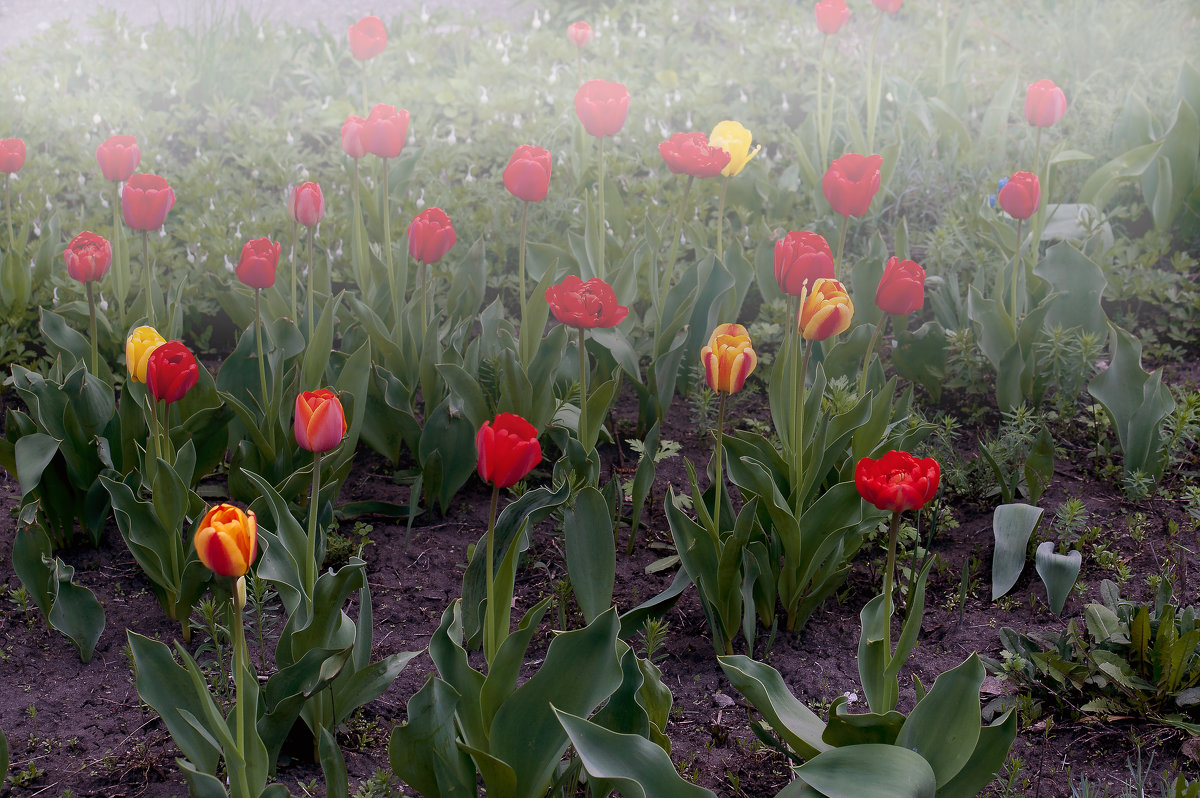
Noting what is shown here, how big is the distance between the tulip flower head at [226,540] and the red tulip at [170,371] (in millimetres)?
508

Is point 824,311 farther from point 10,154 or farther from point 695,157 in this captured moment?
point 10,154

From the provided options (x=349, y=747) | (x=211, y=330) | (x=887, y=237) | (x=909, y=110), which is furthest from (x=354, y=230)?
(x=909, y=110)

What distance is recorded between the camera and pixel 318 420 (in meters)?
1.49

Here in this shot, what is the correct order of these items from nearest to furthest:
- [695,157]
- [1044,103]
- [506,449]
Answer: [506,449] < [695,157] < [1044,103]

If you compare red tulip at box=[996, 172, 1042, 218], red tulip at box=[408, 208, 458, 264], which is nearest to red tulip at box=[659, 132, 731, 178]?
red tulip at box=[408, 208, 458, 264]

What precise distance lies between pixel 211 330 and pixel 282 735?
1861mm

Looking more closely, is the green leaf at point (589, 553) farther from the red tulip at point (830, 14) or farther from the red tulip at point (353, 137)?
the red tulip at point (830, 14)

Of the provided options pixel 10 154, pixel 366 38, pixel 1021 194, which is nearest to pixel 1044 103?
pixel 1021 194

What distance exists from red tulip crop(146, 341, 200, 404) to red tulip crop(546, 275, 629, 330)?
2.11 ft

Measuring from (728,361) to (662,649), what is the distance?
704mm

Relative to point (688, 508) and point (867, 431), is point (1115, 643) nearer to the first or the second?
point (867, 431)

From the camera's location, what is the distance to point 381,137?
2475 mm

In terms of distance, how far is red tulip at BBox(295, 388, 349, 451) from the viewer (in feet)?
4.90

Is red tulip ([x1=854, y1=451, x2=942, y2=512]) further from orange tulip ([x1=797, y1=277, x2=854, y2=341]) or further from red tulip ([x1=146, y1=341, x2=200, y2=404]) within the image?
red tulip ([x1=146, y1=341, x2=200, y2=404])
